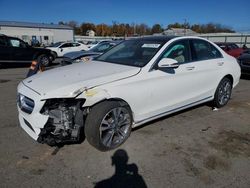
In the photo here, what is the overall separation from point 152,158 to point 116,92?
3.44ft

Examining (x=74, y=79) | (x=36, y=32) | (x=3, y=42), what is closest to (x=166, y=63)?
(x=74, y=79)

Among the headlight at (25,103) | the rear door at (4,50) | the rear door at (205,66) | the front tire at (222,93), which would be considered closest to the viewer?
the headlight at (25,103)

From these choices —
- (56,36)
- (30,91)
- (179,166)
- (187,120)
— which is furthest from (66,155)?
(56,36)

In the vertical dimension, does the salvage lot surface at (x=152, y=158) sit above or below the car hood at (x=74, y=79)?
below

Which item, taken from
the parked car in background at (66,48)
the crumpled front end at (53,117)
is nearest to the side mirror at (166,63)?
the crumpled front end at (53,117)

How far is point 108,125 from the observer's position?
327 centimetres

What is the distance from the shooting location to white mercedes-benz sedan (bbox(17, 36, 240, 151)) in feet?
9.73

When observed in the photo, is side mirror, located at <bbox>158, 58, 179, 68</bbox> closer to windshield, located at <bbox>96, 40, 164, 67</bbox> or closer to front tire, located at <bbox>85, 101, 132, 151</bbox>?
windshield, located at <bbox>96, 40, 164, 67</bbox>

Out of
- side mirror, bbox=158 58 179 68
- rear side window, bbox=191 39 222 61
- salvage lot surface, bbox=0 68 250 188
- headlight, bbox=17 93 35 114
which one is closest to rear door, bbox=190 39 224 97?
rear side window, bbox=191 39 222 61

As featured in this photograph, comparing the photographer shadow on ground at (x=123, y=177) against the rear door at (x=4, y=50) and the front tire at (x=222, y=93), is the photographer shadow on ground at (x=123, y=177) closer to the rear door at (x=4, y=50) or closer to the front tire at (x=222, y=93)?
the front tire at (x=222, y=93)

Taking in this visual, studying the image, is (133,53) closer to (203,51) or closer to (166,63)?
(166,63)

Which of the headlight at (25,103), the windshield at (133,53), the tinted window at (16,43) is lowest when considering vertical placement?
the headlight at (25,103)

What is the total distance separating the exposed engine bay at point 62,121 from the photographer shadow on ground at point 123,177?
680 mm

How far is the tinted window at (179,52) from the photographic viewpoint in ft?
13.0
